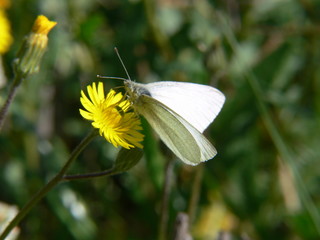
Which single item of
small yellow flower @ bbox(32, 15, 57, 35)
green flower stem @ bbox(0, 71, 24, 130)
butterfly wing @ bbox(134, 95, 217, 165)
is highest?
small yellow flower @ bbox(32, 15, 57, 35)

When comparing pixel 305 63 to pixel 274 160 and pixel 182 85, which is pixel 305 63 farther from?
pixel 182 85

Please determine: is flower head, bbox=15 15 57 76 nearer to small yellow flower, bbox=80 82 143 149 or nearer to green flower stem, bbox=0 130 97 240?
small yellow flower, bbox=80 82 143 149

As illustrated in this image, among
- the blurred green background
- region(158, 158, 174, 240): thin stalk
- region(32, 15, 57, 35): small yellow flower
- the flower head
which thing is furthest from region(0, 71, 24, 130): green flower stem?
the blurred green background

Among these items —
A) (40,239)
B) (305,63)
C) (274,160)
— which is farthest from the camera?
(305,63)

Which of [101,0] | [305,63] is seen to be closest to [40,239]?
[101,0]

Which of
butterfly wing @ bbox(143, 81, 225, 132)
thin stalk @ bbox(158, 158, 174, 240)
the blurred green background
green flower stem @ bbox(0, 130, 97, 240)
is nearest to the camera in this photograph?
green flower stem @ bbox(0, 130, 97, 240)

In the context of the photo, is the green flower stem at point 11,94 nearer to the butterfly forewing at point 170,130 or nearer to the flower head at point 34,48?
the flower head at point 34,48

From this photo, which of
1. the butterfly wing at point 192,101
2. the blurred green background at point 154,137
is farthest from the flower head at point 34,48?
the blurred green background at point 154,137

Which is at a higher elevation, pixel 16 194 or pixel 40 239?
pixel 16 194
